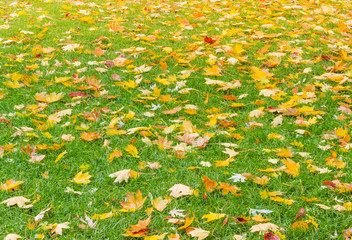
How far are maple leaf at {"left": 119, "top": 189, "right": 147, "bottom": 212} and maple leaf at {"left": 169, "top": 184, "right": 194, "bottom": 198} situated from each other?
0.66ft

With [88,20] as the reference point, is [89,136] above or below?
below

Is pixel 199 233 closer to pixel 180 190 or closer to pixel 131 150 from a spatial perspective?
pixel 180 190

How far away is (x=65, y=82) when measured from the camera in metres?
3.79

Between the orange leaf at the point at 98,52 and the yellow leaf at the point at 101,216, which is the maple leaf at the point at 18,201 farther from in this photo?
the orange leaf at the point at 98,52

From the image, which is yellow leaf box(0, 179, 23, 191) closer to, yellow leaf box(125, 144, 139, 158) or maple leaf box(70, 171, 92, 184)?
maple leaf box(70, 171, 92, 184)

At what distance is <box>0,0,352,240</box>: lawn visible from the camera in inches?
81.9

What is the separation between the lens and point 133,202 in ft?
7.16

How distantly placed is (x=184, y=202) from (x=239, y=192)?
362mm

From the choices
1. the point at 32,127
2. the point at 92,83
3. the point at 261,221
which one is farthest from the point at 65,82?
the point at 261,221

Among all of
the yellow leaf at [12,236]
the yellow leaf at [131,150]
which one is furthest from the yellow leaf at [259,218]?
the yellow leaf at [12,236]

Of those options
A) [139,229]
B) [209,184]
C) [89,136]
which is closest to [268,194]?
[209,184]

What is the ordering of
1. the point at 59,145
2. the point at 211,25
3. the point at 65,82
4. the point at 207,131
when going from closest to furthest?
the point at 59,145 < the point at 207,131 < the point at 65,82 < the point at 211,25

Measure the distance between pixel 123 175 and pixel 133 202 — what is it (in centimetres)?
28

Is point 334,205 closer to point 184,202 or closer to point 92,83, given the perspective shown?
point 184,202
